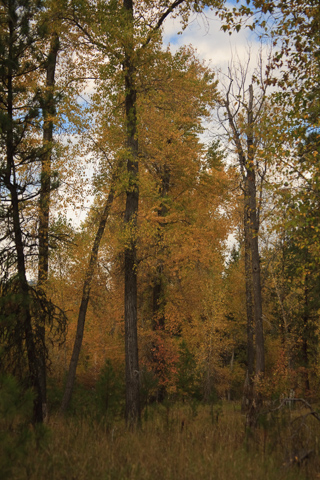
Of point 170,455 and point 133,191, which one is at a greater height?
point 133,191

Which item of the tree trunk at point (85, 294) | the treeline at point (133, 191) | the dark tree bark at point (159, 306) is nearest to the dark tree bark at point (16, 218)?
the treeline at point (133, 191)

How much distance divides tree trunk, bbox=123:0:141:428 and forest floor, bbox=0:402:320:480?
2.66 m

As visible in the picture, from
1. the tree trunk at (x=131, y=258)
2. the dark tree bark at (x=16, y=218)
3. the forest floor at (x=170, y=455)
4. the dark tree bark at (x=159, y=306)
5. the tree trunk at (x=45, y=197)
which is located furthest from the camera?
the dark tree bark at (x=159, y=306)

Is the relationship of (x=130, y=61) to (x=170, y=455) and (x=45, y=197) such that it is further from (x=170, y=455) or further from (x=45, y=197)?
(x=170, y=455)

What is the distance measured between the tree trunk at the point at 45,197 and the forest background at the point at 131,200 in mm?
52

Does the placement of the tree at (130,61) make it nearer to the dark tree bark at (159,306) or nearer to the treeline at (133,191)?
the treeline at (133,191)

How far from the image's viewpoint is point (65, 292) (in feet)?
47.0

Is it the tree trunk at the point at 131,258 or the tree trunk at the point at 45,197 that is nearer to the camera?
the tree trunk at the point at 45,197

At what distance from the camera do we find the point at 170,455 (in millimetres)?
4703

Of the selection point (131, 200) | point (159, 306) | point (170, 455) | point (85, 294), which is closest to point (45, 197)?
point (131, 200)

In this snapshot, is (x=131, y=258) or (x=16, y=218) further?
(x=131, y=258)

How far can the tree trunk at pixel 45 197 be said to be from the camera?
302 inches

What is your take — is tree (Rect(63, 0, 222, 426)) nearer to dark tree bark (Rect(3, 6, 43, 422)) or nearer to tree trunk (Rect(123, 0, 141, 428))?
tree trunk (Rect(123, 0, 141, 428))

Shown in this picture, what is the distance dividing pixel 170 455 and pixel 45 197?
6735mm
